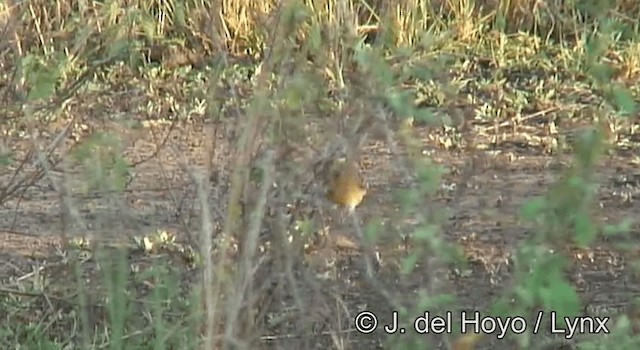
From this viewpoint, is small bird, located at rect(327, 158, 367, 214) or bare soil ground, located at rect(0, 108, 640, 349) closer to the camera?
small bird, located at rect(327, 158, 367, 214)

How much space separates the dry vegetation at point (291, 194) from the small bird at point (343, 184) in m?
0.02

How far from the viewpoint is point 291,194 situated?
2.68 metres

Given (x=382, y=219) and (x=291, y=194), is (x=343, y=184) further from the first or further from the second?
(x=382, y=219)

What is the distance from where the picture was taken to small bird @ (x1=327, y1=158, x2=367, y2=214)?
2.69m

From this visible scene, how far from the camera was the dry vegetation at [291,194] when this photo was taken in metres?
2.65

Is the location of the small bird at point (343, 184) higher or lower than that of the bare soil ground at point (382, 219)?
higher

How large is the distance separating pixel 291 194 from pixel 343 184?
0.11 m

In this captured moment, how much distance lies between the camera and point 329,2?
9.90 feet

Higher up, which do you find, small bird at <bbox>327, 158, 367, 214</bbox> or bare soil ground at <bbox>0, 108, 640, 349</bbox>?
small bird at <bbox>327, 158, 367, 214</bbox>

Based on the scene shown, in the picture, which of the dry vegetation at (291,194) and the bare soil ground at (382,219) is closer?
the dry vegetation at (291,194)

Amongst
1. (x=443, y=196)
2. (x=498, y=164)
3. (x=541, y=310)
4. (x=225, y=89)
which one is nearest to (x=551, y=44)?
(x=498, y=164)

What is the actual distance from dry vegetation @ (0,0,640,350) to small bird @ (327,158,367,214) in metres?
0.02

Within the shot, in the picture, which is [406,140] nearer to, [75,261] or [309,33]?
[309,33]

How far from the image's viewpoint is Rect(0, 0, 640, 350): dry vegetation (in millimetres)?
2646
